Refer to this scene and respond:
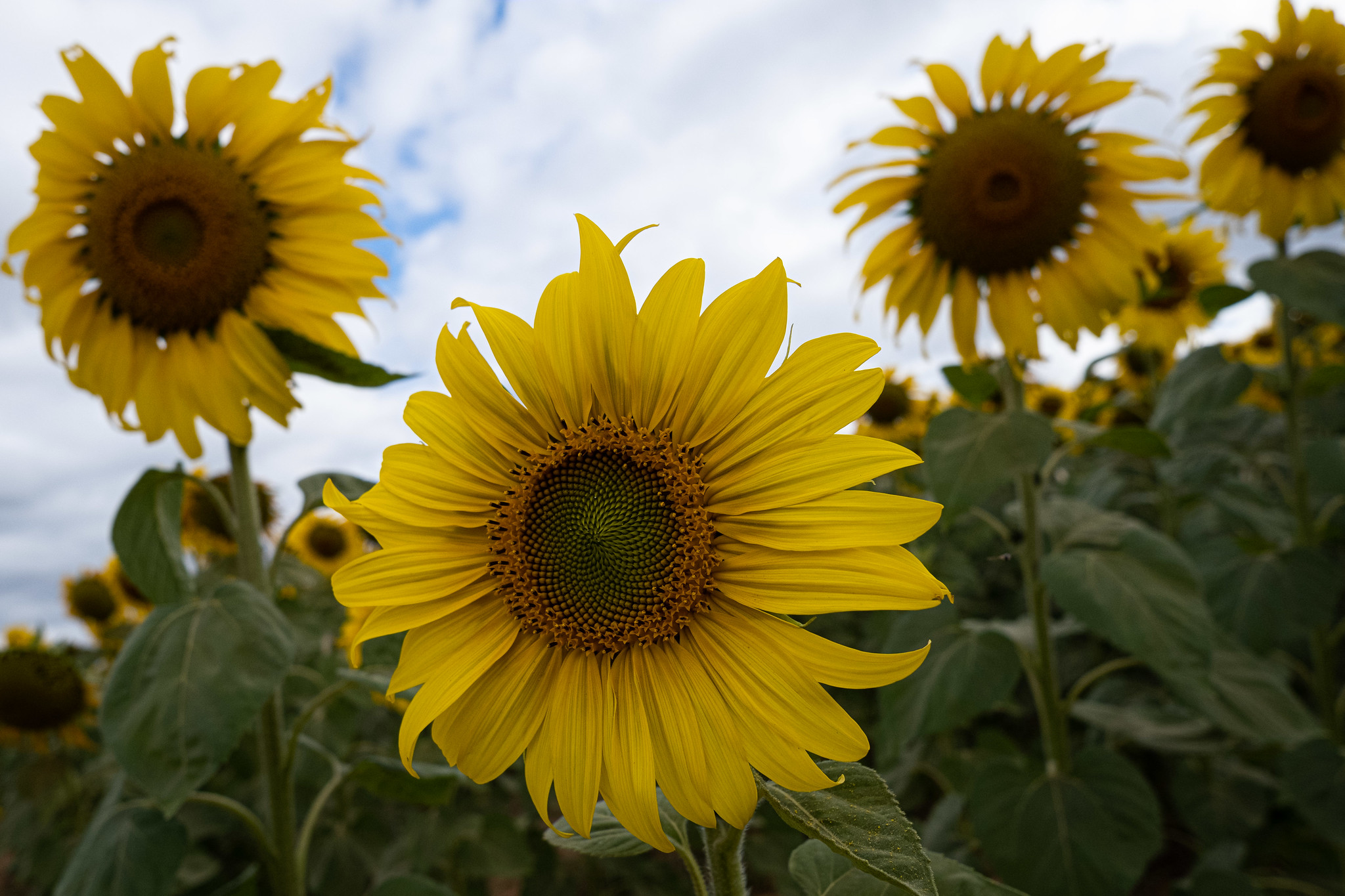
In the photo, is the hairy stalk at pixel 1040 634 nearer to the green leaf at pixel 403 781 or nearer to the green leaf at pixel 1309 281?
the green leaf at pixel 1309 281

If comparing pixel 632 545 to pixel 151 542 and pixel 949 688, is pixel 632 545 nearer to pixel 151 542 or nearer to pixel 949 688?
pixel 949 688

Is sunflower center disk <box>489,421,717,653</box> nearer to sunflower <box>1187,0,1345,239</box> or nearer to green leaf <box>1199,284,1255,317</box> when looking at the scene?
green leaf <box>1199,284,1255,317</box>

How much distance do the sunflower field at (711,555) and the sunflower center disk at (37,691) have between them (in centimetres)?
2

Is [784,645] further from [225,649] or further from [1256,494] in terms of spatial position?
[1256,494]

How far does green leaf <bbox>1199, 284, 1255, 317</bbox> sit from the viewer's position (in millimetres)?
3172

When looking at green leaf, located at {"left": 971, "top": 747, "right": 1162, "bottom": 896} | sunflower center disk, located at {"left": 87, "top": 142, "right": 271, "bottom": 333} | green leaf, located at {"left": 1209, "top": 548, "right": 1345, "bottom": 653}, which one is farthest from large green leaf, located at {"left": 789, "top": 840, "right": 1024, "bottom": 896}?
green leaf, located at {"left": 1209, "top": 548, "right": 1345, "bottom": 653}

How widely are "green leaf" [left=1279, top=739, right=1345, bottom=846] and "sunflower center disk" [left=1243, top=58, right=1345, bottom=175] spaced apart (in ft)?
7.37

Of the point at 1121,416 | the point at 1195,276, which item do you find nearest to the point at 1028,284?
the point at 1195,276

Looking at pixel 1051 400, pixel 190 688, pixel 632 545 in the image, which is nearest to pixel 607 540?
pixel 632 545

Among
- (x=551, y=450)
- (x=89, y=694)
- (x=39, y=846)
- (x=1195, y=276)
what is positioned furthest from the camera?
(x=1195, y=276)

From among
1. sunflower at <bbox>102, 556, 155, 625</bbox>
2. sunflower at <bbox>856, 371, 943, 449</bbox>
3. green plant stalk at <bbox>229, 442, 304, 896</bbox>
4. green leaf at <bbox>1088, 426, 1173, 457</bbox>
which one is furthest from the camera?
sunflower at <bbox>856, 371, 943, 449</bbox>

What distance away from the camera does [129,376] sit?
7.23ft

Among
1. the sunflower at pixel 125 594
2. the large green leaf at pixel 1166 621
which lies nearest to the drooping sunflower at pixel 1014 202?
the large green leaf at pixel 1166 621

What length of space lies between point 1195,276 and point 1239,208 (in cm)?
205
